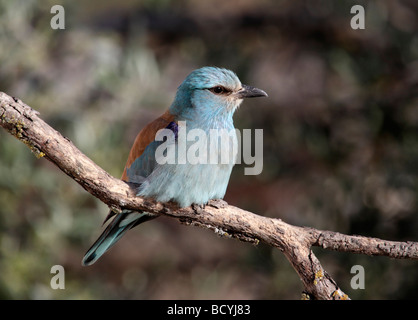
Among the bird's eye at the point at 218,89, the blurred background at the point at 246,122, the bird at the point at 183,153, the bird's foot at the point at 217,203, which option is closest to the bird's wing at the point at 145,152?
the bird at the point at 183,153

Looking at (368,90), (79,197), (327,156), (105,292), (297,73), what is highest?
(297,73)

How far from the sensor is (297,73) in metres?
6.80

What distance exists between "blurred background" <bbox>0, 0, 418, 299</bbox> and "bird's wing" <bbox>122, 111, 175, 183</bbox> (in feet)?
3.74

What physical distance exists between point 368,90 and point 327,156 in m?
0.67

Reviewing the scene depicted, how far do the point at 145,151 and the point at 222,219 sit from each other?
2.26 feet

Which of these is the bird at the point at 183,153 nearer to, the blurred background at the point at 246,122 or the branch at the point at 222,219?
the branch at the point at 222,219

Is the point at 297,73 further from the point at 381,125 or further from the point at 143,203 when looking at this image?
the point at 143,203

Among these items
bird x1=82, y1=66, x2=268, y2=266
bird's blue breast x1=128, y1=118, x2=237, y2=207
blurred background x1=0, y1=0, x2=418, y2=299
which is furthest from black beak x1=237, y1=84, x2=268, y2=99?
blurred background x1=0, y1=0, x2=418, y2=299

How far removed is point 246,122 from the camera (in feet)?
17.3

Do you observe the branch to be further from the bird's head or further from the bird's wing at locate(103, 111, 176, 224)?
the bird's head

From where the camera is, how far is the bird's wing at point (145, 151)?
322 centimetres

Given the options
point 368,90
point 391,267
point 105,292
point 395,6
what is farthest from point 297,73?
point 105,292

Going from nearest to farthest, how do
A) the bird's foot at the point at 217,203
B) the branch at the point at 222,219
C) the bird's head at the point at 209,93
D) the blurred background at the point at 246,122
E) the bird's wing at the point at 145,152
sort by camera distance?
1. the branch at the point at 222,219
2. the bird's foot at the point at 217,203
3. the bird's wing at the point at 145,152
4. the bird's head at the point at 209,93
5. the blurred background at the point at 246,122

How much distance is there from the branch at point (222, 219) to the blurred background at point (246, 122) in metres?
1.74
